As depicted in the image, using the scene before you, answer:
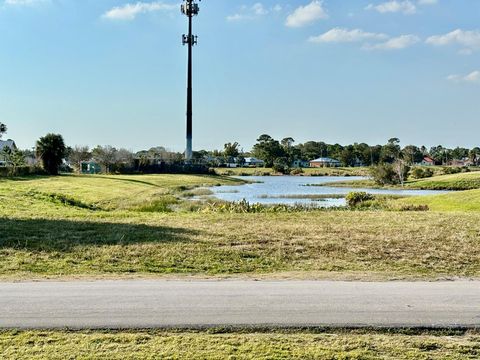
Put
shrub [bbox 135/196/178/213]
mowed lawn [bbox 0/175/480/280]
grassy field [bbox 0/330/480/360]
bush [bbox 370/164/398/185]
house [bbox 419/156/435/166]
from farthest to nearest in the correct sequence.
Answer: house [bbox 419/156/435/166]
bush [bbox 370/164/398/185]
shrub [bbox 135/196/178/213]
mowed lawn [bbox 0/175/480/280]
grassy field [bbox 0/330/480/360]

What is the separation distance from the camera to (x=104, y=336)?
6.33 meters

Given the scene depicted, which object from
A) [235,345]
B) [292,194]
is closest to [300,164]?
[292,194]

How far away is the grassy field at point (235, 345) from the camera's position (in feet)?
18.9

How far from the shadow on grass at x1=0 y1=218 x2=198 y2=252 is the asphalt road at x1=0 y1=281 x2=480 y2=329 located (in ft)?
12.3

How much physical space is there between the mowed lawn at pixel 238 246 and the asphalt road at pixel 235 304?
3.62 feet

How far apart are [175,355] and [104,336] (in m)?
1.08

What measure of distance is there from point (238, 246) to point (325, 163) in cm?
15749

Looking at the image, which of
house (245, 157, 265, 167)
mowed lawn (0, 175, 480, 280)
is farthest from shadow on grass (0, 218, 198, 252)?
house (245, 157, 265, 167)

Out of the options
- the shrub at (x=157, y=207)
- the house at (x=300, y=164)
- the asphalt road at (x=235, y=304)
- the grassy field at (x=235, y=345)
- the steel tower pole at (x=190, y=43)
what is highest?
the steel tower pole at (x=190, y=43)

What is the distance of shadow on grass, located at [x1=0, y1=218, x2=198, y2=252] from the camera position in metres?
12.6

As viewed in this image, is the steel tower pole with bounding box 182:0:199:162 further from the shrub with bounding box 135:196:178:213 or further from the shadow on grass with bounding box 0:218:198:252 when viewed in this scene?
the shadow on grass with bounding box 0:218:198:252

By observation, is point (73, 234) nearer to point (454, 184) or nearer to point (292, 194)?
point (292, 194)

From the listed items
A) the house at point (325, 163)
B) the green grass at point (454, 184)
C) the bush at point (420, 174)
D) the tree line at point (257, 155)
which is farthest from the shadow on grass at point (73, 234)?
the house at point (325, 163)

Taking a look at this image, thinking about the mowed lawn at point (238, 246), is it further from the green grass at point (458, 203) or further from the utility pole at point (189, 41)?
the utility pole at point (189, 41)
